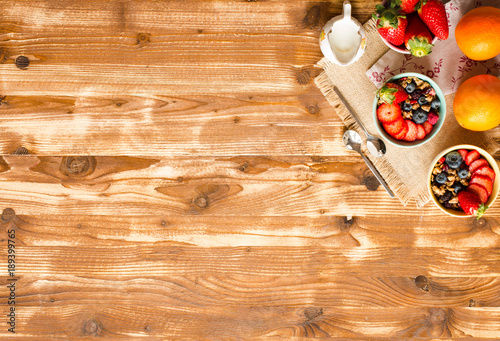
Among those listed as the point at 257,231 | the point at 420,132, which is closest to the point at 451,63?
the point at 420,132

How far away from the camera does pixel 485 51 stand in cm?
84

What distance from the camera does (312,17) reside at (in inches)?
41.0

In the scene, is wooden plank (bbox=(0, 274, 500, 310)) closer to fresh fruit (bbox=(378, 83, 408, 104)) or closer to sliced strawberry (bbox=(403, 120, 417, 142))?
sliced strawberry (bbox=(403, 120, 417, 142))

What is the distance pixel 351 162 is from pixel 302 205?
19 centimetres

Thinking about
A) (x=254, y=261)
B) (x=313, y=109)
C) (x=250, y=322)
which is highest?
(x=313, y=109)

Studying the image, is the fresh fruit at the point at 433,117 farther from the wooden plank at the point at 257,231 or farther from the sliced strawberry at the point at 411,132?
the wooden plank at the point at 257,231

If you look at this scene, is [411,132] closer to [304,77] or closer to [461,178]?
[461,178]

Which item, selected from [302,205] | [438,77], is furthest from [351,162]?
[438,77]

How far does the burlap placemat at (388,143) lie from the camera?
3.17 feet

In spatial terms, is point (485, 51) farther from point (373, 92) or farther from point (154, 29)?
point (154, 29)

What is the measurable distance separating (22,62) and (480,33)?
1.27 m

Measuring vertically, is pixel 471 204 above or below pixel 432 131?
below

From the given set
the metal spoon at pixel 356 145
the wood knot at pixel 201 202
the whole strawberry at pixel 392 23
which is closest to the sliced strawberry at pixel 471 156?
the metal spoon at pixel 356 145

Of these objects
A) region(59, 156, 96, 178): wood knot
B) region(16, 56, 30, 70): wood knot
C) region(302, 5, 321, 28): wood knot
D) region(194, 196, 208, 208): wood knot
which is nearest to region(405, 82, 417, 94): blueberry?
region(302, 5, 321, 28): wood knot
